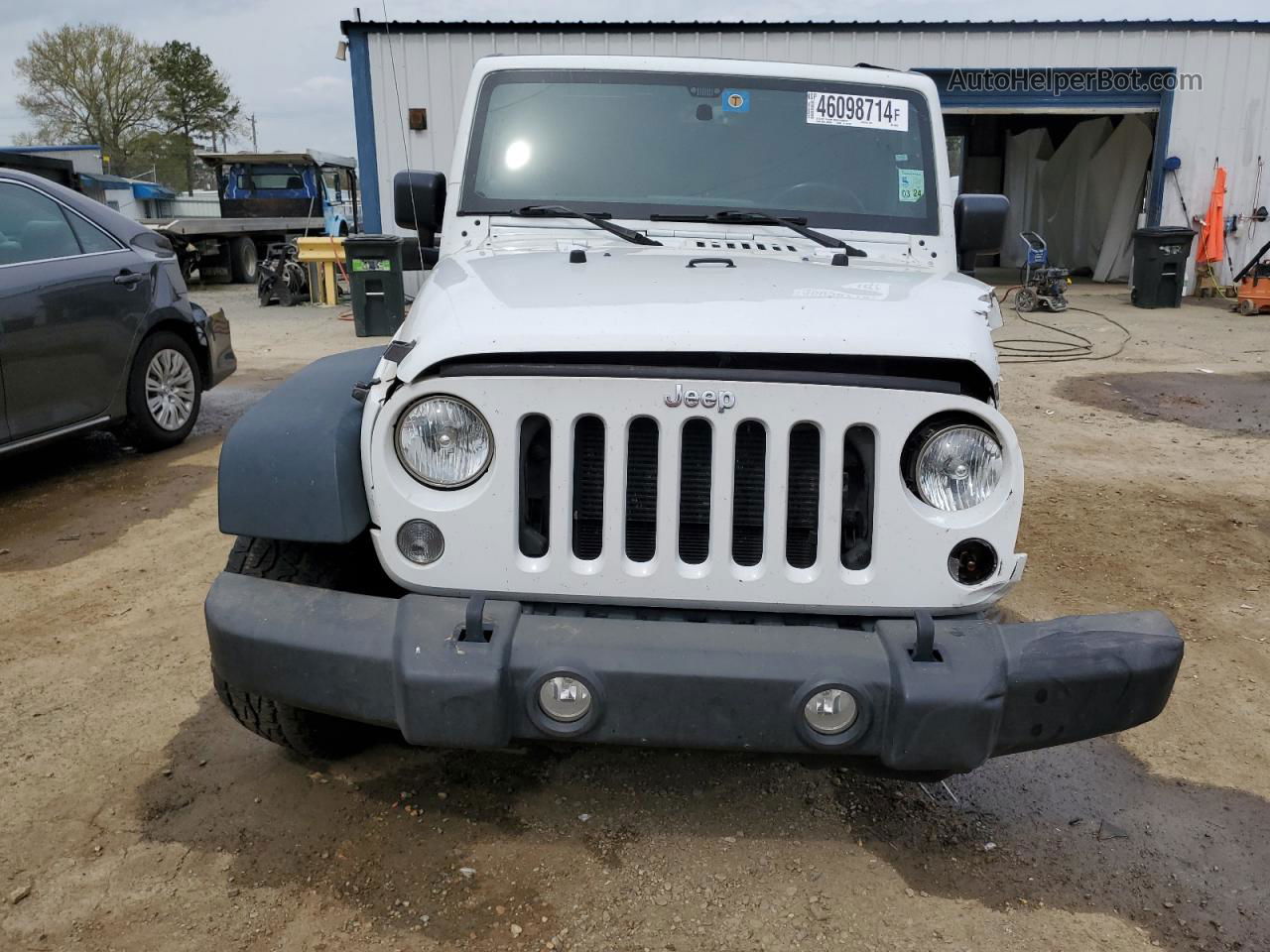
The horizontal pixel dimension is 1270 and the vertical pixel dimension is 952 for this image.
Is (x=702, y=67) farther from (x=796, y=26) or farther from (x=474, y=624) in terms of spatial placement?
(x=796, y=26)

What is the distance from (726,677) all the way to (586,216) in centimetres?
191

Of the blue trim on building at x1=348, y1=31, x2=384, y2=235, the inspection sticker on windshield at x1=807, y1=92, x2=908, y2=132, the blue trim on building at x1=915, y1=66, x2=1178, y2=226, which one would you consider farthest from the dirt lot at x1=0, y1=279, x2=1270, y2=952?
the blue trim on building at x1=915, y1=66, x2=1178, y2=226

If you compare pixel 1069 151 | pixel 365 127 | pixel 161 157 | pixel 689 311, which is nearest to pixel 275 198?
pixel 365 127

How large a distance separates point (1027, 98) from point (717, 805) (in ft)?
52.4

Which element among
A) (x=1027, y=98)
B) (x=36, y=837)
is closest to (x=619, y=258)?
(x=36, y=837)

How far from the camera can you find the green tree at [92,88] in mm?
48656

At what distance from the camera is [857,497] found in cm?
239

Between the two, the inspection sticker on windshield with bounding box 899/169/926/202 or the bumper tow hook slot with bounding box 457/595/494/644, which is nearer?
the bumper tow hook slot with bounding box 457/595/494/644

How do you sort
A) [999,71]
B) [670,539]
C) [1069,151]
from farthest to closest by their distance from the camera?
[1069,151], [999,71], [670,539]

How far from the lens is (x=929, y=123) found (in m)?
3.83

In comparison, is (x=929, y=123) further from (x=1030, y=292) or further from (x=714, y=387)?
(x=1030, y=292)

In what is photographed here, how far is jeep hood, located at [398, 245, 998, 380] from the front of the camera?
227 cm

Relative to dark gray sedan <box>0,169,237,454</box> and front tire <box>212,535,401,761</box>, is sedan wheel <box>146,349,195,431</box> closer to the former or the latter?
dark gray sedan <box>0,169,237,454</box>

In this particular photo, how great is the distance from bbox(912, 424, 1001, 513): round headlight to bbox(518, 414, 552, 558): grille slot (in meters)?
0.83
